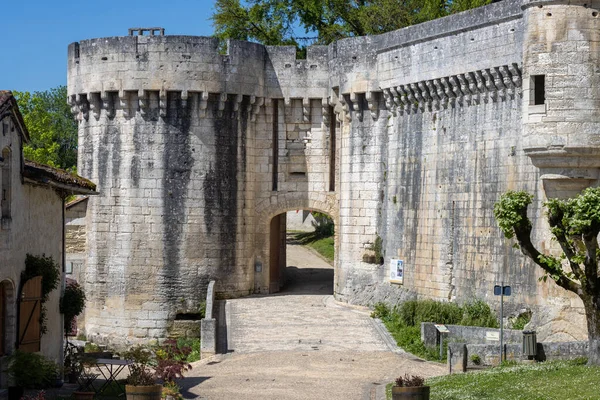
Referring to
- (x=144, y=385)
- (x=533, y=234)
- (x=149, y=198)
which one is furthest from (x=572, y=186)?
(x=149, y=198)

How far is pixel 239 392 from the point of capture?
68.6 ft

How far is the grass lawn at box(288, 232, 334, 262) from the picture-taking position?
51403mm

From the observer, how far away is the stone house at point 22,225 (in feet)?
65.7

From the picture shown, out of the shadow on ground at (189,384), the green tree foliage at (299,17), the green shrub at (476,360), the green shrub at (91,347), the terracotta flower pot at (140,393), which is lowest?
the green shrub at (91,347)

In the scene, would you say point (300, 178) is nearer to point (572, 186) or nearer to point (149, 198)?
point (149, 198)

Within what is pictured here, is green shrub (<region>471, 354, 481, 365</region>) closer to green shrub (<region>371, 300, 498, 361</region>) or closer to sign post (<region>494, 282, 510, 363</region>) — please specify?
sign post (<region>494, 282, 510, 363</region>)

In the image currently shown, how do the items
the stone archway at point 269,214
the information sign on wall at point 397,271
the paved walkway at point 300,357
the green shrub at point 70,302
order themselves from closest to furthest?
the paved walkway at point 300,357 < the green shrub at point 70,302 < the information sign on wall at point 397,271 < the stone archway at point 269,214

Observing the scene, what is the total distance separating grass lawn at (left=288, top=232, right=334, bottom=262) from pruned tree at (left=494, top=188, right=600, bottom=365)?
91.7ft

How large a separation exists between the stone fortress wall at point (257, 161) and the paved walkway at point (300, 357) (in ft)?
5.84

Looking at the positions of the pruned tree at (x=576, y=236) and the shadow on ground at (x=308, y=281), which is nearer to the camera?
the pruned tree at (x=576, y=236)

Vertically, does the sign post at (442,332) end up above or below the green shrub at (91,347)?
above

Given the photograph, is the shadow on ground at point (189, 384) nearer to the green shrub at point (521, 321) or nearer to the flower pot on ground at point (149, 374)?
the flower pot on ground at point (149, 374)

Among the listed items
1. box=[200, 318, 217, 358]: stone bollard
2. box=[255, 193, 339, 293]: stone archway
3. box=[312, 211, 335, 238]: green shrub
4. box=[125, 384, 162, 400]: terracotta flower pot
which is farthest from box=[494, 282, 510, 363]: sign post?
box=[312, 211, 335, 238]: green shrub

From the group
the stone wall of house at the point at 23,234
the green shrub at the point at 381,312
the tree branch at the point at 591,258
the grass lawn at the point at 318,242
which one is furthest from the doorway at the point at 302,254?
the tree branch at the point at 591,258
